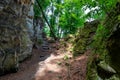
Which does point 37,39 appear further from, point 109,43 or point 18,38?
point 109,43

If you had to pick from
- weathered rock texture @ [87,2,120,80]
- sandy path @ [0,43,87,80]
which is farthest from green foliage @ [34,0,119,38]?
sandy path @ [0,43,87,80]

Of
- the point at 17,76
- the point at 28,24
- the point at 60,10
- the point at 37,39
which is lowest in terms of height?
the point at 17,76

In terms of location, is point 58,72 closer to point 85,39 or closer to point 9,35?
point 9,35

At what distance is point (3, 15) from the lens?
40.7 ft

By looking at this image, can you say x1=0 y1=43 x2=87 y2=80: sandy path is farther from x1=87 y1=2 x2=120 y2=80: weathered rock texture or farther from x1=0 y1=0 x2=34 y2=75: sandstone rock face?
x1=87 y1=2 x2=120 y2=80: weathered rock texture

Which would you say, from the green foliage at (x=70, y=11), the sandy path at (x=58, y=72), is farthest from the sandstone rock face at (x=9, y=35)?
the green foliage at (x=70, y=11)

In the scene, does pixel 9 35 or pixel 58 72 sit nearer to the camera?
pixel 58 72

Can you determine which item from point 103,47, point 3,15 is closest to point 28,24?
point 3,15

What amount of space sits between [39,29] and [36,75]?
15060 millimetres

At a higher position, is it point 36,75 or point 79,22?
point 79,22

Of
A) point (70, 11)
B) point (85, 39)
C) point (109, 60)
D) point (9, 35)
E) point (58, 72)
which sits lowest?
point (58, 72)

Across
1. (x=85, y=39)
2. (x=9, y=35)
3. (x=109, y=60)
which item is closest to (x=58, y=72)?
(x=9, y=35)

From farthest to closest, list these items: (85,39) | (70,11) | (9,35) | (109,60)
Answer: (70,11) < (85,39) < (9,35) < (109,60)

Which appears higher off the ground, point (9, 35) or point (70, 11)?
point (70, 11)
